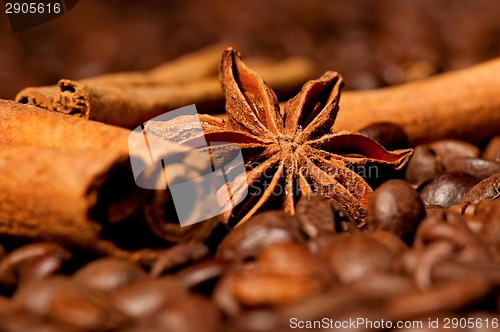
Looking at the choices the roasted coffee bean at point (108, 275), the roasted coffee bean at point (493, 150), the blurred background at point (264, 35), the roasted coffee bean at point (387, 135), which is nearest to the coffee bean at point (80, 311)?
the roasted coffee bean at point (108, 275)

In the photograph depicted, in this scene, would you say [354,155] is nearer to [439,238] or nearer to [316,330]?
[439,238]

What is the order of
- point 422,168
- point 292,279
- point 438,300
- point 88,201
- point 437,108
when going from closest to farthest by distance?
point 438,300, point 292,279, point 88,201, point 422,168, point 437,108

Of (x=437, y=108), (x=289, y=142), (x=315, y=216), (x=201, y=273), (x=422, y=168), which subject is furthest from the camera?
(x=437, y=108)

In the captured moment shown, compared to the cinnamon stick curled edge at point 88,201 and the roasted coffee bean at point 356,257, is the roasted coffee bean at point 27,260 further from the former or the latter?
the roasted coffee bean at point 356,257

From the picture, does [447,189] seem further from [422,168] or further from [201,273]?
[201,273]

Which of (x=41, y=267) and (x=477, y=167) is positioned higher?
(x=41, y=267)

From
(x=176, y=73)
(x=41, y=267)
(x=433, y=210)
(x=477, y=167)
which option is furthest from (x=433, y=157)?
(x=176, y=73)

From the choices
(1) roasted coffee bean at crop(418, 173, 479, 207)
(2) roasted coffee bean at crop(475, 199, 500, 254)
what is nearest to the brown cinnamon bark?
(1) roasted coffee bean at crop(418, 173, 479, 207)
